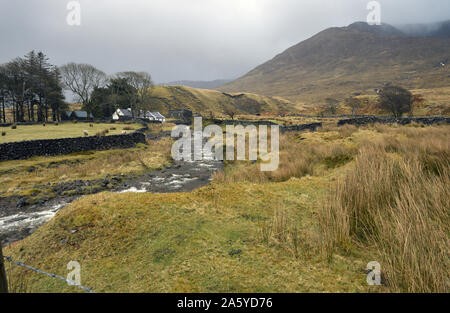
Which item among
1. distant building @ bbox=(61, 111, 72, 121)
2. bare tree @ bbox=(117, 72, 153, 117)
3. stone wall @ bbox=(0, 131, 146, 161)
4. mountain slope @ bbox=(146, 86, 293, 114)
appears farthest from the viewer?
mountain slope @ bbox=(146, 86, 293, 114)

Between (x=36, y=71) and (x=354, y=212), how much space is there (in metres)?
59.5

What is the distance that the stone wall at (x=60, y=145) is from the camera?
16344 millimetres

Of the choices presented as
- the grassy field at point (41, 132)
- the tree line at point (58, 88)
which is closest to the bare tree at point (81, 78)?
the tree line at point (58, 88)

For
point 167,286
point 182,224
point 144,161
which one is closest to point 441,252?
point 167,286

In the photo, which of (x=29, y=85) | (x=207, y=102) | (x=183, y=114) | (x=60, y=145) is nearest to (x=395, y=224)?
(x=60, y=145)

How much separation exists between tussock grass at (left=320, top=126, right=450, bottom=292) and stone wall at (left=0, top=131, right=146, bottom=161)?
21511 millimetres

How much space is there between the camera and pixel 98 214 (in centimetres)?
464

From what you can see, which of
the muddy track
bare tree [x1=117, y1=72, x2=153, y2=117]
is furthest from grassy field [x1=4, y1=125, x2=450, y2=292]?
bare tree [x1=117, y1=72, x2=153, y2=117]

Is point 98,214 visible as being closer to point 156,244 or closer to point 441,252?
point 156,244
